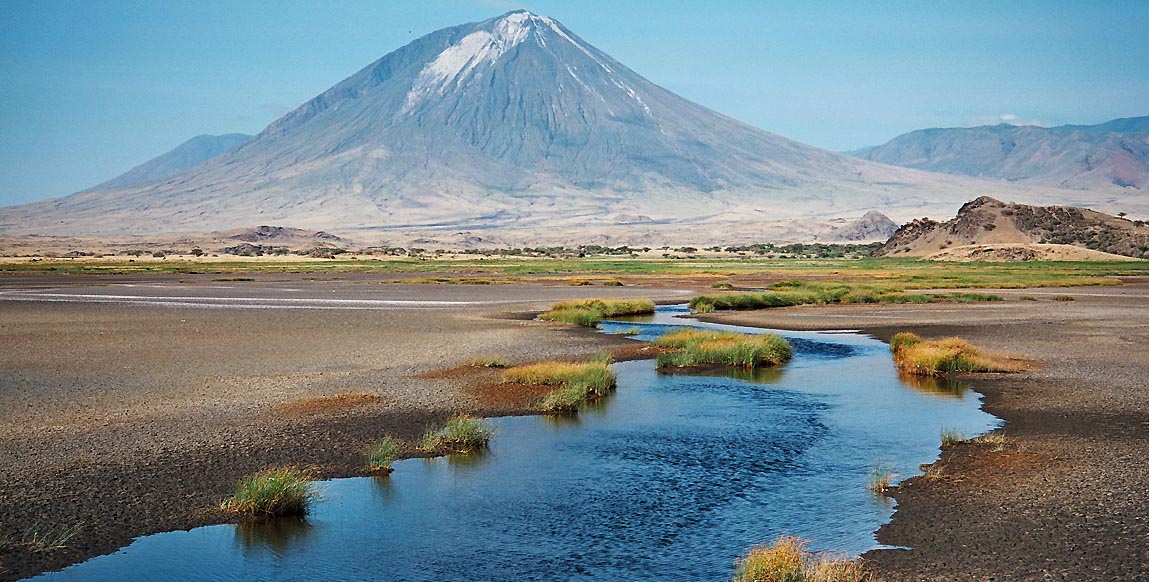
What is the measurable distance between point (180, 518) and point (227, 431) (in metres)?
4.26

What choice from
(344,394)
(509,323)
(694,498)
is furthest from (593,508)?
(509,323)

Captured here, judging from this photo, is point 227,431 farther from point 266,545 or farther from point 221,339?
point 221,339

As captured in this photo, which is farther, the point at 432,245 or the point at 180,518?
the point at 432,245

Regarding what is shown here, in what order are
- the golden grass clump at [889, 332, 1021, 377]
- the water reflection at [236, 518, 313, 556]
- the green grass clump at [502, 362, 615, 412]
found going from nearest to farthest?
the water reflection at [236, 518, 313, 556]
the green grass clump at [502, 362, 615, 412]
the golden grass clump at [889, 332, 1021, 377]

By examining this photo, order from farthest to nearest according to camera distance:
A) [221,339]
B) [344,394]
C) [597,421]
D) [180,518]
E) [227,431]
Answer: [221,339]
[344,394]
[597,421]
[227,431]
[180,518]

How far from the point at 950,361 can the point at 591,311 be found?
51.1 feet

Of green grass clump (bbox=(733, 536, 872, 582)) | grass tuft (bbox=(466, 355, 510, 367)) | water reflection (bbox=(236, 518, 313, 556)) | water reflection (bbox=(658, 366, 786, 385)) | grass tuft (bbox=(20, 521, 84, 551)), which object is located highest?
grass tuft (bbox=(466, 355, 510, 367))

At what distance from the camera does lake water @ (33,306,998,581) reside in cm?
994

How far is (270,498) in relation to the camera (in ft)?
37.5

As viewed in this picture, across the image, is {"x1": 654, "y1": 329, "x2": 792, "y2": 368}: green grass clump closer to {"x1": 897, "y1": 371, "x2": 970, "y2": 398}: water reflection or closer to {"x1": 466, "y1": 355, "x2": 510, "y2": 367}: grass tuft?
{"x1": 897, "y1": 371, "x2": 970, "y2": 398}: water reflection

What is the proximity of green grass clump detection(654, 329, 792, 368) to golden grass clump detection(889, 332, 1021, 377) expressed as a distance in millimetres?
2934

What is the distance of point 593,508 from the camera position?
11.8 m

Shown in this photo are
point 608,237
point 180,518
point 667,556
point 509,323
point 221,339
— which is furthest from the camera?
point 608,237

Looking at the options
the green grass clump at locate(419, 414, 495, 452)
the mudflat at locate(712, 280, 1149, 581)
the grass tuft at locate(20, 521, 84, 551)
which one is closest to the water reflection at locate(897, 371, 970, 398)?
the mudflat at locate(712, 280, 1149, 581)
